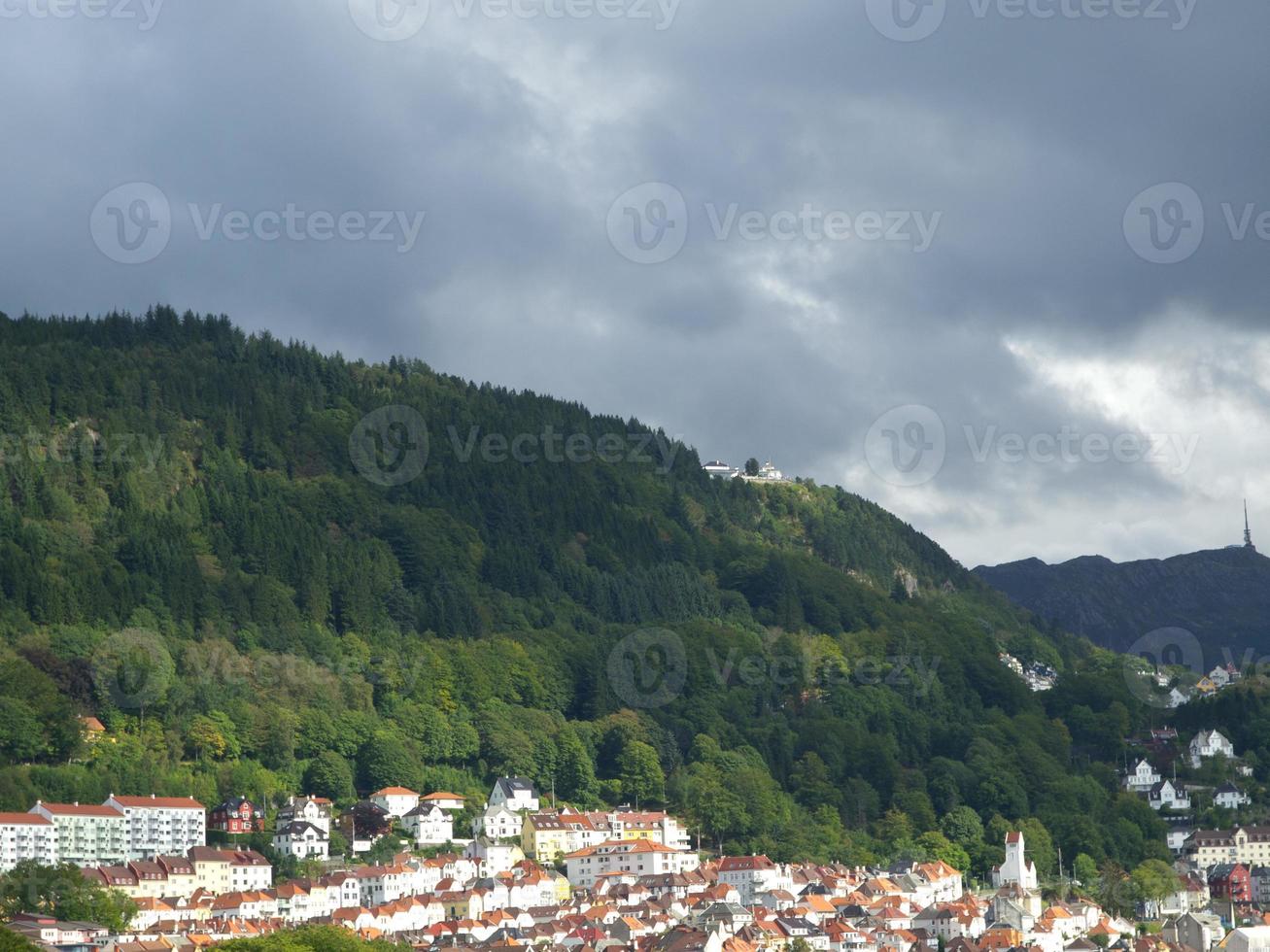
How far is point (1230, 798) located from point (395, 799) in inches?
2175

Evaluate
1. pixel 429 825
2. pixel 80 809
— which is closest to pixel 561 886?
pixel 429 825

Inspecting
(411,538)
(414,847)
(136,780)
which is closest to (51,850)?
(136,780)

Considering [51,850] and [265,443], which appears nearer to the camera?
[51,850]

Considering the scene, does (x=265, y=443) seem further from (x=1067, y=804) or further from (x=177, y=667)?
(x=1067, y=804)

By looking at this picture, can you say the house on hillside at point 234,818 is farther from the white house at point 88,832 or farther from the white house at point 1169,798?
the white house at point 1169,798

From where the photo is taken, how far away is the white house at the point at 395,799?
104875 millimetres

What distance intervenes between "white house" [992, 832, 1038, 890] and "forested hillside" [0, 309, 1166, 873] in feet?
13.7

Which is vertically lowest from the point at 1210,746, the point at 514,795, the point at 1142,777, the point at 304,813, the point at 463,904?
the point at 463,904

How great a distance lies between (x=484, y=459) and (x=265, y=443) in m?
A: 18.7

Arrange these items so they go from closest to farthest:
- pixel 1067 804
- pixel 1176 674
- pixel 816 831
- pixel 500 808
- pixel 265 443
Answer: pixel 500 808, pixel 816 831, pixel 1067 804, pixel 265 443, pixel 1176 674

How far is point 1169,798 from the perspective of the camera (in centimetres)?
13262

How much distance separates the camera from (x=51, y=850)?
89812 mm

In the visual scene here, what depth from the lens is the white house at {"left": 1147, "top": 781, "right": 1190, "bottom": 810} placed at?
132m

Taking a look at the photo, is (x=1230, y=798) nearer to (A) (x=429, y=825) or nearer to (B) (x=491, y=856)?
(B) (x=491, y=856)
